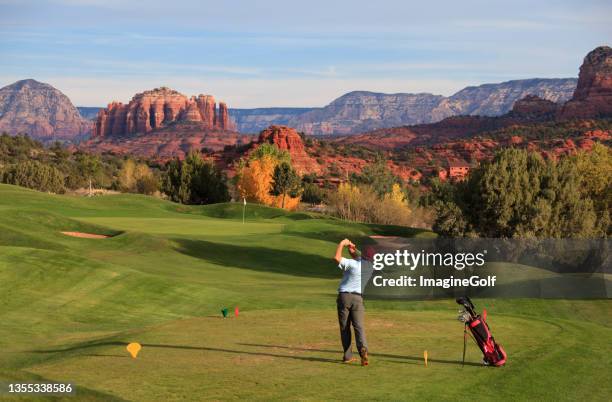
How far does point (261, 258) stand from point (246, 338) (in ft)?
88.7

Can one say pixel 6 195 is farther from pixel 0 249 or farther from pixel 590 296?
pixel 590 296

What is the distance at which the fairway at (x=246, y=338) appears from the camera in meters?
12.4

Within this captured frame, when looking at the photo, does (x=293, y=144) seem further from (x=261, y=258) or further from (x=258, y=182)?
(x=261, y=258)

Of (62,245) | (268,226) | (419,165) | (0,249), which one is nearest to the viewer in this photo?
(0,249)

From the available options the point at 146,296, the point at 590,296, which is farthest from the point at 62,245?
the point at 590,296

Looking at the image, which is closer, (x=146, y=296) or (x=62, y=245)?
(x=146, y=296)

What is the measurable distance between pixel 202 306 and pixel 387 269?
18.9ft

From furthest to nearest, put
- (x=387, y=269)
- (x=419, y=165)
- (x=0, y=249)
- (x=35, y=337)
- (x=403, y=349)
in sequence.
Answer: (x=419, y=165), (x=0, y=249), (x=387, y=269), (x=35, y=337), (x=403, y=349)

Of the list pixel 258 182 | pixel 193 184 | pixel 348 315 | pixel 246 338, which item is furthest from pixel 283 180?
pixel 348 315

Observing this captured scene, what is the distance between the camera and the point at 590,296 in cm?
2547

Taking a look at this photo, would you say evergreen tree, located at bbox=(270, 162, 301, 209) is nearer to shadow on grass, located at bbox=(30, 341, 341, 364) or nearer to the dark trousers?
shadow on grass, located at bbox=(30, 341, 341, 364)

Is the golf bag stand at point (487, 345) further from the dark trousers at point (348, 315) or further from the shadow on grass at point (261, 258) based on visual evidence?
the shadow on grass at point (261, 258)

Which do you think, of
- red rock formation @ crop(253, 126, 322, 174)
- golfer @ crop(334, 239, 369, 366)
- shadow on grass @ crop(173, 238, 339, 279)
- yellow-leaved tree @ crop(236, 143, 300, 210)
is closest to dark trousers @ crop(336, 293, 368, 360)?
golfer @ crop(334, 239, 369, 366)

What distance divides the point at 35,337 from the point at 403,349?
889 cm
